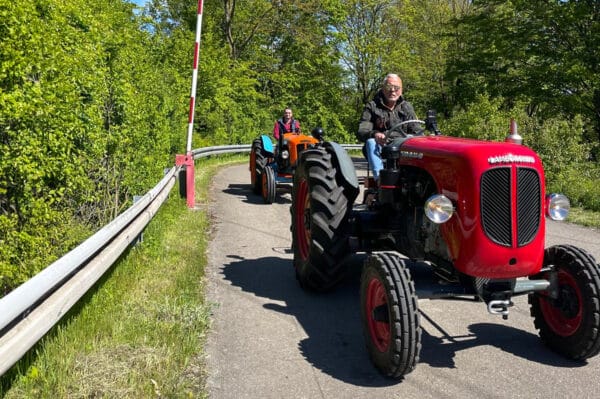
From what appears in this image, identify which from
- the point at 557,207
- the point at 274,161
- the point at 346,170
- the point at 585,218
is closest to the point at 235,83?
the point at 274,161

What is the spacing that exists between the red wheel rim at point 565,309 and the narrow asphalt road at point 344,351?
8.2 inches

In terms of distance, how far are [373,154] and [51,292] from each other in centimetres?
321

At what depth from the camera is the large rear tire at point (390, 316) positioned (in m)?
3.25

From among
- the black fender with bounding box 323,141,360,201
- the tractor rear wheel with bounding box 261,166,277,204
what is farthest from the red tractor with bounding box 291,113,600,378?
the tractor rear wheel with bounding box 261,166,277,204

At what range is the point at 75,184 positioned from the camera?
5980mm

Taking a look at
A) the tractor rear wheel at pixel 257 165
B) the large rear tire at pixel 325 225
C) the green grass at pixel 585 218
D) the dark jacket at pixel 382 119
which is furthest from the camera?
the tractor rear wheel at pixel 257 165

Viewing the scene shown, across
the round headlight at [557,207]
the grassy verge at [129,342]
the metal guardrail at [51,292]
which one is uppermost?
the round headlight at [557,207]

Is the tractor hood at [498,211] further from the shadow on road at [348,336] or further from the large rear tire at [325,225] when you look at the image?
the large rear tire at [325,225]

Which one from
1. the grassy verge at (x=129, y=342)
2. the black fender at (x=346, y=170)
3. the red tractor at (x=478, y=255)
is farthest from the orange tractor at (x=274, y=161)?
the red tractor at (x=478, y=255)

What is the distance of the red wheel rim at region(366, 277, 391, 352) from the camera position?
3.57 m

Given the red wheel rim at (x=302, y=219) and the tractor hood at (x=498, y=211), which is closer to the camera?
the tractor hood at (x=498, y=211)

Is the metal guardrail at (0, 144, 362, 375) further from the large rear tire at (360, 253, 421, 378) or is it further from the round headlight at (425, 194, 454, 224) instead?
→ the round headlight at (425, 194, 454, 224)

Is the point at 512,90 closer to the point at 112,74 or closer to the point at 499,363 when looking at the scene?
the point at 112,74

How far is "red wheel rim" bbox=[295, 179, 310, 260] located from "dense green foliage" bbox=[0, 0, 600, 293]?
2.36 m
